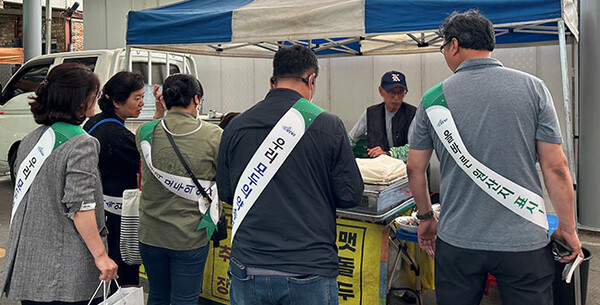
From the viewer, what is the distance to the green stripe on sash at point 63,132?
187 centimetres

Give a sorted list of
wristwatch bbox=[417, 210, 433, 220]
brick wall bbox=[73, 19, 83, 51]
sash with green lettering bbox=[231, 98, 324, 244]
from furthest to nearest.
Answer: brick wall bbox=[73, 19, 83, 51]
wristwatch bbox=[417, 210, 433, 220]
sash with green lettering bbox=[231, 98, 324, 244]

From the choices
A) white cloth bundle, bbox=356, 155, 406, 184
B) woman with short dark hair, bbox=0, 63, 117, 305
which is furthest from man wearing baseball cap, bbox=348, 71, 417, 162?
woman with short dark hair, bbox=0, 63, 117, 305

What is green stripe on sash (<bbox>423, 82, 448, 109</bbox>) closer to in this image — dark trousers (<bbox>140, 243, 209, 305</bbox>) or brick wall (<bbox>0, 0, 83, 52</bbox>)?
dark trousers (<bbox>140, 243, 209, 305</bbox>)

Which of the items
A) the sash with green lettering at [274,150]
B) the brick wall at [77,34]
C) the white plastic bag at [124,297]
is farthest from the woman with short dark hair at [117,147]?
the brick wall at [77,34]

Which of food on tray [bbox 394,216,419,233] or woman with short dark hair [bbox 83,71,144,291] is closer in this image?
woman with short dark hair [bbox 83,71,144,291]

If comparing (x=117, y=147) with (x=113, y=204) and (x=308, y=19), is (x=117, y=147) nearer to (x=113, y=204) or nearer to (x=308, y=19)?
(x=113, y=204)

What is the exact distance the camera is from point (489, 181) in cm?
187

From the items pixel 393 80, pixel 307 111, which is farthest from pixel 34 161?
pixel 393 80

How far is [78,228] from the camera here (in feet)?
6.13

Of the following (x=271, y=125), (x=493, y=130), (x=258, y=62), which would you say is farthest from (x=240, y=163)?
(x=258, y=62)

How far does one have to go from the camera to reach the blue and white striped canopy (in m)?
3.27

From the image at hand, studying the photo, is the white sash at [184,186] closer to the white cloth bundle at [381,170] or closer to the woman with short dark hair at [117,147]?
the woman with short dark hair at [117,147]

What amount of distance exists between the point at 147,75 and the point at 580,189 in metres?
5.37

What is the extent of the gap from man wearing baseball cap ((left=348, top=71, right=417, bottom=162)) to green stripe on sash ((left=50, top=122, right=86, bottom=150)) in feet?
9.33
